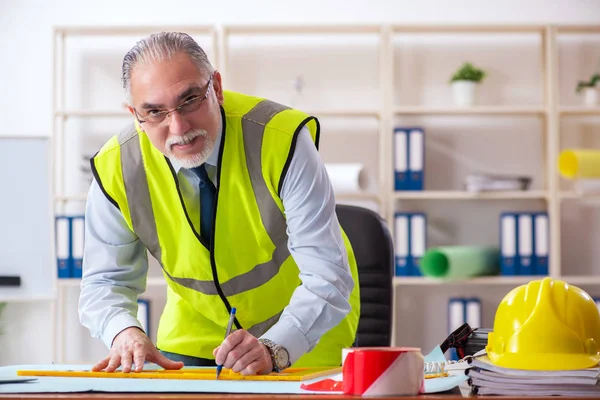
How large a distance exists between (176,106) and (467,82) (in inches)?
114

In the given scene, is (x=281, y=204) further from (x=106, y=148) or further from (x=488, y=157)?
(x=488, y=157)

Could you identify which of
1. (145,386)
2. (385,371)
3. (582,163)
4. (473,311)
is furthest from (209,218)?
(582,163)

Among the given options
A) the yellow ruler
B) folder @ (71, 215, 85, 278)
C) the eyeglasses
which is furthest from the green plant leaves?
the yellow ruler

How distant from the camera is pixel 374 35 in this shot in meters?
4.52

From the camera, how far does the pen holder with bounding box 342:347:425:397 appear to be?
44.6 inches

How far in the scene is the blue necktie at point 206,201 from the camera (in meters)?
1.78

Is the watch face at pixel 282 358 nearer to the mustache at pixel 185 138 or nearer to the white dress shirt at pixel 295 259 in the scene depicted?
the white dress shirt at pixel 295 259

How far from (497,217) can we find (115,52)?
7.40 ft

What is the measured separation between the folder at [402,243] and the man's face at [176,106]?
260cm

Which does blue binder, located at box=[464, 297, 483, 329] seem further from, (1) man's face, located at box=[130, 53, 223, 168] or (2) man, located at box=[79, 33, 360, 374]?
(1) man's face, located at box=[130, 53, 223, 168]

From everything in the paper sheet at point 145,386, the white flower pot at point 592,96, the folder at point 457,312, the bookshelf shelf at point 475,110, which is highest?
the white flower pot at point 592,96

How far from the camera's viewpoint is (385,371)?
1134mm

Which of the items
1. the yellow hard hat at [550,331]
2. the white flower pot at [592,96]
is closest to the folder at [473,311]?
the white flower pot at [592,96]

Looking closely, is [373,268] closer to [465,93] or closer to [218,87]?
[218,87]
